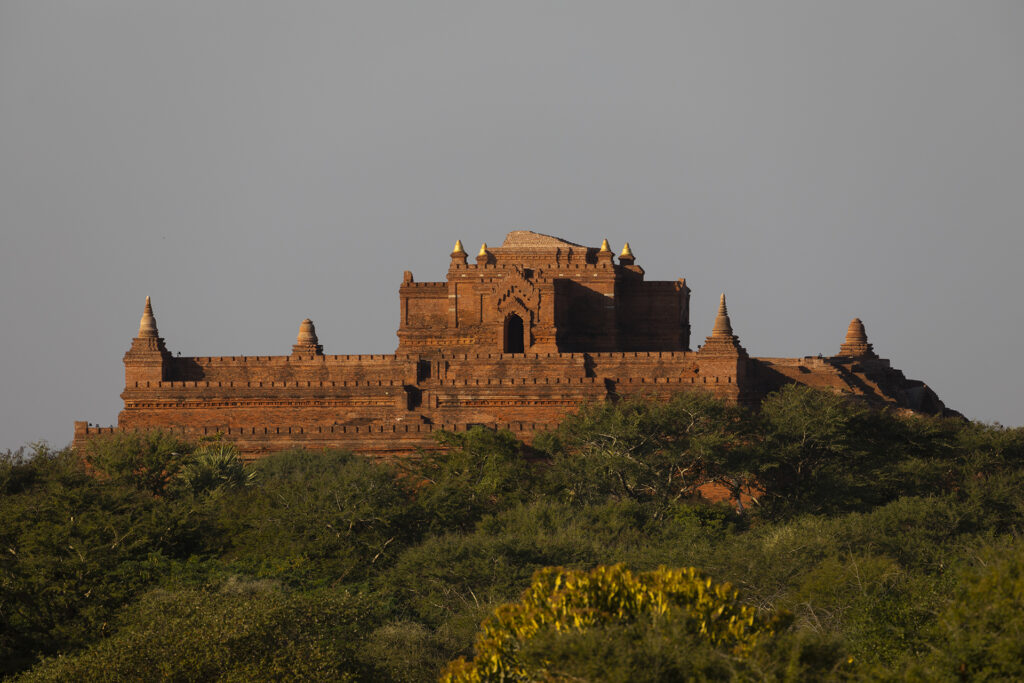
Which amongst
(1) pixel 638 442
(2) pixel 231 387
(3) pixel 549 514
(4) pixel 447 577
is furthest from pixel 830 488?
(2) pixel 231 387

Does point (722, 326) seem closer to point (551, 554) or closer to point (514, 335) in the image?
point (514, 335)

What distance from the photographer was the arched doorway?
65.3 metres

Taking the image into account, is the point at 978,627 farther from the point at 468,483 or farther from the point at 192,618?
the point at 468,483

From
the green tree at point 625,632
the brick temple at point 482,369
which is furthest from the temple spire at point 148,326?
the green tree at point 625,632

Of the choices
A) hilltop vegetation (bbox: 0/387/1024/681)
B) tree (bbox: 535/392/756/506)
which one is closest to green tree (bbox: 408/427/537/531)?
hilltop vegetation (bbox: 0/387/1024/681)

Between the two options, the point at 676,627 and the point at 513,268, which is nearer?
the point at 676,627

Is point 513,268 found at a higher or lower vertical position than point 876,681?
higher

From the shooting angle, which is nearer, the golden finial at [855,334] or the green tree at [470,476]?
the green tree at [470,476]

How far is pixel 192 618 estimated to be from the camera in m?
33.1

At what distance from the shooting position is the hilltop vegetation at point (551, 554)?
26.8m

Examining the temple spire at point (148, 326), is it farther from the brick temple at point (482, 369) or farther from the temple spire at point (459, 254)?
the temple spire at point (459, 254)

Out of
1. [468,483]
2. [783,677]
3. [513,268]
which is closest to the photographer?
[783,677]

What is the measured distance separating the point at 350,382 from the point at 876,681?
36.0 metres

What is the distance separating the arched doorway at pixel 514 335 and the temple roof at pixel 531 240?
416 centimetres
